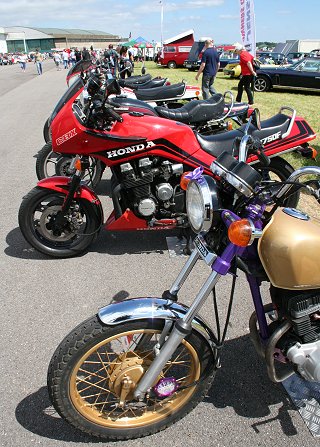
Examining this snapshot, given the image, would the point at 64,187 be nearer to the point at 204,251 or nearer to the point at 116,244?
the point at 116,244

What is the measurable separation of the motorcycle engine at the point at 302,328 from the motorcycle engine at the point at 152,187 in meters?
1.73

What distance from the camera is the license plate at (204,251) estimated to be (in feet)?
5.00

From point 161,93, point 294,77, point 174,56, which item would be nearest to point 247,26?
point 294,77

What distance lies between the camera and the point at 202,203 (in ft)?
4.73

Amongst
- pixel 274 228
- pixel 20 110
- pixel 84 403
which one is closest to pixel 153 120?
pixel 274 228

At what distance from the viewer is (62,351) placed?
5.26 ft

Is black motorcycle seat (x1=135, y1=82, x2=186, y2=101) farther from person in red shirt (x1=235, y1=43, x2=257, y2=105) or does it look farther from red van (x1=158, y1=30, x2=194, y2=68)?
red van (x1=158, y1=30, x2=194, y2=68)

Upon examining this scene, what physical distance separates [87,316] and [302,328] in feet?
5.24

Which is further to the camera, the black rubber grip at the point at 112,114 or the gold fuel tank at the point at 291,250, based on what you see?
the black rubber grip at the point at 112,114

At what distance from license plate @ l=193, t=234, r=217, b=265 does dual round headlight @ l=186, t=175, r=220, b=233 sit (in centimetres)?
8

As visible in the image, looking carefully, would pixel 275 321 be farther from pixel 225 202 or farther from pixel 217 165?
pixel 217 165

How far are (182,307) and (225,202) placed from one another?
1.68ft

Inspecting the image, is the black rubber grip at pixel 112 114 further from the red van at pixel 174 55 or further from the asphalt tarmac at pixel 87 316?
the red van at pixel 174 55

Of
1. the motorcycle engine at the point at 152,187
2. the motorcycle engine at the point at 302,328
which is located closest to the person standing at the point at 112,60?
the motorcycle engine at the point at 152,187
